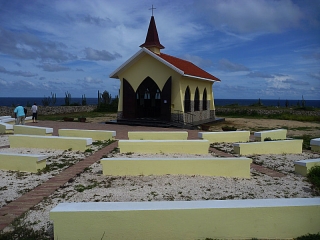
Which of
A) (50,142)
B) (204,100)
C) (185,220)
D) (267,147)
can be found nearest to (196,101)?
(204,100)

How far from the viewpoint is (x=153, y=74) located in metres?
19.7

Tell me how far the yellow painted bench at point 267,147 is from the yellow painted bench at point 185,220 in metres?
6.11

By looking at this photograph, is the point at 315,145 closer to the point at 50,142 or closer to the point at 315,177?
the point at 315,177

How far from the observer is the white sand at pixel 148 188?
18.7 feet

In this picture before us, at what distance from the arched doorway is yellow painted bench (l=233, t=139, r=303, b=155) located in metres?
10.4

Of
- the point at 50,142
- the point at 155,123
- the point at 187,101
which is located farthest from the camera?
the point at 187,101

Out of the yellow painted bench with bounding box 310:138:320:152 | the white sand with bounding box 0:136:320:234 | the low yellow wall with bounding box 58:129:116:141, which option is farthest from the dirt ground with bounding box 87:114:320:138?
the white sand with bounding box 0:136:320:234

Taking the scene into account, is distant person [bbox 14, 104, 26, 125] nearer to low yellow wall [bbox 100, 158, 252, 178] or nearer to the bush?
low yellow wall [bbox 100, 158, 252, 178]

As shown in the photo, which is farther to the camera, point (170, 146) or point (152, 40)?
point (152, 40)

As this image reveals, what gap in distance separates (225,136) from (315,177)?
19.7ft

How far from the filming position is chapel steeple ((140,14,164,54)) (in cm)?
2103

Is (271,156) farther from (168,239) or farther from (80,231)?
(80,231)

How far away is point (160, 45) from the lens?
21375 millimetres

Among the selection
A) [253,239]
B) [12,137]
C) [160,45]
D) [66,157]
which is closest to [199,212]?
[253,239]
